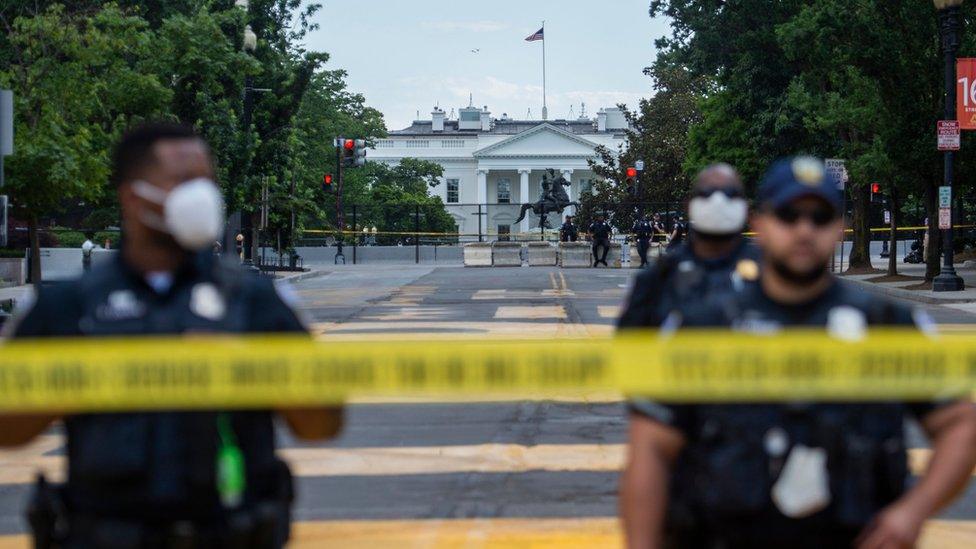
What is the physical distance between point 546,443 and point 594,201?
67729 mm

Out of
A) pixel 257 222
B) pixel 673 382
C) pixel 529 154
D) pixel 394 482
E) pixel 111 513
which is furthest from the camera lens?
pixel 529 154

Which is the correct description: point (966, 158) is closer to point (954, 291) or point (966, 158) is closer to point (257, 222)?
point (954, 291)

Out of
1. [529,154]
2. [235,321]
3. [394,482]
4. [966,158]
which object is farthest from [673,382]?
[529,154]

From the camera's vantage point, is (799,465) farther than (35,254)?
No

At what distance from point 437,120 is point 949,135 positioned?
12584 centimetres

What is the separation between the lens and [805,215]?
3.72 m

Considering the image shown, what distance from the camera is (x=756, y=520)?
3.68 m

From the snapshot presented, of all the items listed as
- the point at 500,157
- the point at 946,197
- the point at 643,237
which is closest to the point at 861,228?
the point at 643,237

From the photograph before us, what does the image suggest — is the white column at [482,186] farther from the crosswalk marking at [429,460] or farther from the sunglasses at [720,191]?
the sunglasses at [720,191]

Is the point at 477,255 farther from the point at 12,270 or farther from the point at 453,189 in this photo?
the point at 453,189

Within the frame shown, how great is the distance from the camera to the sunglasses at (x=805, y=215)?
3723mm

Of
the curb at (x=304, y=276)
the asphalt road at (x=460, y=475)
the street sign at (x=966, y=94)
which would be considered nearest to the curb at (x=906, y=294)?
the street sign at (x=966, y=94)

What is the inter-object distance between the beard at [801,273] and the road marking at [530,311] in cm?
1956

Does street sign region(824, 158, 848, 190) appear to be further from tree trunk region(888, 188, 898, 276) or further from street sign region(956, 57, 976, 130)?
street sign region(956, 57, 976, 130)
